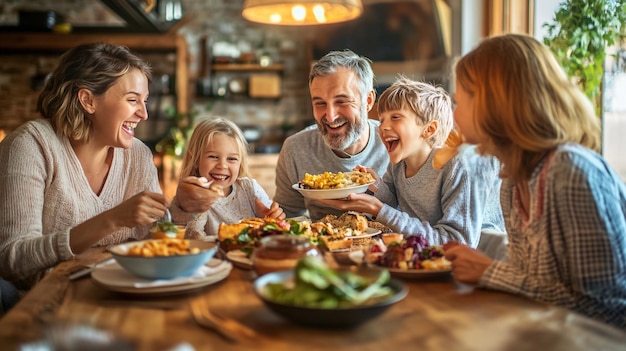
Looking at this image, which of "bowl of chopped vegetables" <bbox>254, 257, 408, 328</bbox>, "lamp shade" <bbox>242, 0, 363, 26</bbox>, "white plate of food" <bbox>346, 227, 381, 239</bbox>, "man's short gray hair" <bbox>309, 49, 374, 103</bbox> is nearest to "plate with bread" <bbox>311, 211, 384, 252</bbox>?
"white plate of food" <bbox>346, 227, 381, 239</bbox>

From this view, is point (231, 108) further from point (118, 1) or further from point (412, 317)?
point (412, 317)

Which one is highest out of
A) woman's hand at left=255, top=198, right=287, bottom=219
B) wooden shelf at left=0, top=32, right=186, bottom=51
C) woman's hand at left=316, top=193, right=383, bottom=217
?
wooden shelf at left=0, top=32, right=186, bottom=51

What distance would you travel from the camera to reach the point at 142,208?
189 centimetres

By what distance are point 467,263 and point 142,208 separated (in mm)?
968

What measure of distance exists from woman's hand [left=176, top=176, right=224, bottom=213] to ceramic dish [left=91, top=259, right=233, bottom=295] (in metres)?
0.69

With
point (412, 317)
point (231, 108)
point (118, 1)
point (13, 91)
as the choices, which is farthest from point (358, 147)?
point (13, 91)

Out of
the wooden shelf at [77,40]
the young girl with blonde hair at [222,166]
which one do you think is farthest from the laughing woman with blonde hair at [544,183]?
the wooden shelf at [77,40]

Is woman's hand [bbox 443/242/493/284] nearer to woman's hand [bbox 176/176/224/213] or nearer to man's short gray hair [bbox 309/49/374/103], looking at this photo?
woman's hand [bbox 176/176/224/213]

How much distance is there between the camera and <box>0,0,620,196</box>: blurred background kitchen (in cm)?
675

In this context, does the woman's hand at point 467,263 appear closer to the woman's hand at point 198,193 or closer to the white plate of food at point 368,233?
the white plate of food at point 368,233

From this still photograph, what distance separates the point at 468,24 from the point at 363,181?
149 inches

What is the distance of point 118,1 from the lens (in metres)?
4.96

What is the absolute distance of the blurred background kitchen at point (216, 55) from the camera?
22.2 feet

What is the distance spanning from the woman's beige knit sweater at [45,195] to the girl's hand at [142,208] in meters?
0.19
